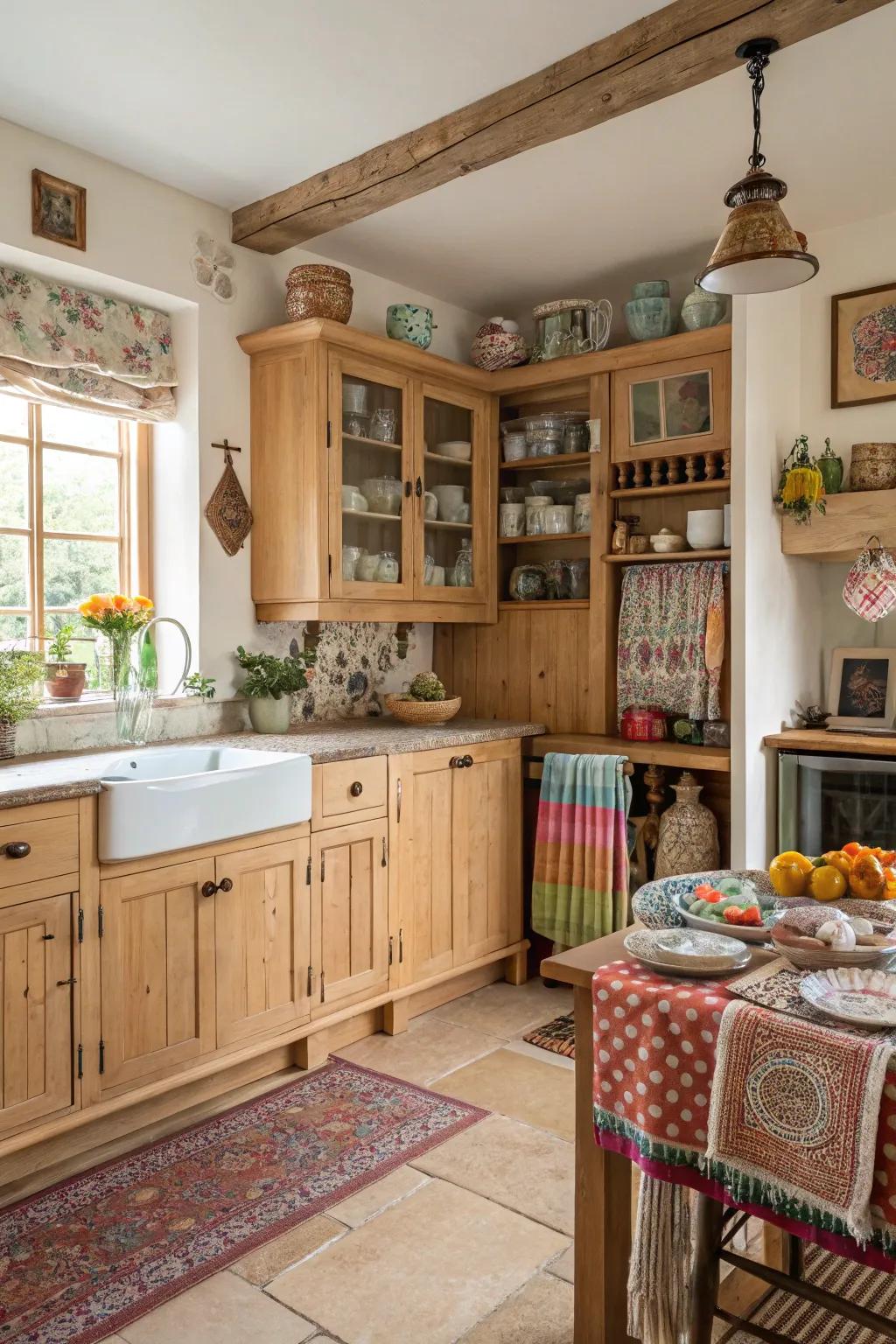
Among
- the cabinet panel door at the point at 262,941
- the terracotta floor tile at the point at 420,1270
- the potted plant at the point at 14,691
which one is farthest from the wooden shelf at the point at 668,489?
the terracotta floor tile at the point at 420,1270

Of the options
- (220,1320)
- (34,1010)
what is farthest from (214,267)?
(220,1320)

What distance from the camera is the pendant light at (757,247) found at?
1.94m

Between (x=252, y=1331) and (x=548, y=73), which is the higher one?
(x=548, y=73)

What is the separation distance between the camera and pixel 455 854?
11.4 feet

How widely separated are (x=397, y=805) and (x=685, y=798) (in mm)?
1053

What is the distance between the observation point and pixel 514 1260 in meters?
2.09

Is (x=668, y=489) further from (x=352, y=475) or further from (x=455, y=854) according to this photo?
(x=455, y=854)

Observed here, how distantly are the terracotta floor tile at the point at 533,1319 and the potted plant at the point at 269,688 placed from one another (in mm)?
1895

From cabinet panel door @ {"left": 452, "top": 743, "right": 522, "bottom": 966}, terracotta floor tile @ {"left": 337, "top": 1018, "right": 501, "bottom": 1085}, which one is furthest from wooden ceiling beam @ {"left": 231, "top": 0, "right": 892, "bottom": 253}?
terracotta floor tile @ {"left": 337, "top": 1018, "right": 501, "bottom": 1085}

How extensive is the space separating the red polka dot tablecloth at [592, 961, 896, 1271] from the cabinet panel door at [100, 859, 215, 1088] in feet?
4.47

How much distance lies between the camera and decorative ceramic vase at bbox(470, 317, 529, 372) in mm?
3938

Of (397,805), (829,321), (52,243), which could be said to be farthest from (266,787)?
(829,321)

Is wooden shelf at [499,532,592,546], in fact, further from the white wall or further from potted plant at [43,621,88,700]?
potted plant at [43,621,88,700]

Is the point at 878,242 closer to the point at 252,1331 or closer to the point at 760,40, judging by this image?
the point at 760,40
